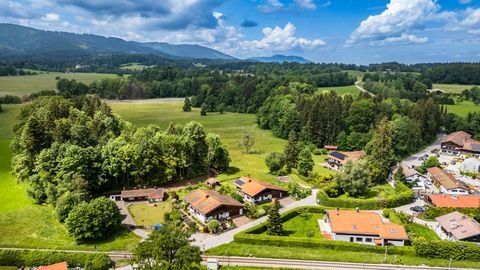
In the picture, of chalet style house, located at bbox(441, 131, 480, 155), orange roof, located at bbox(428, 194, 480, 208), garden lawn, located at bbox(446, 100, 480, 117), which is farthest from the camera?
garden lawn, located at bbox(446, 100, 480, 117)

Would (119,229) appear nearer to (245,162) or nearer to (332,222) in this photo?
(332,222)

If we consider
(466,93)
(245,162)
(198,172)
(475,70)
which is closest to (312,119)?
(245,162)

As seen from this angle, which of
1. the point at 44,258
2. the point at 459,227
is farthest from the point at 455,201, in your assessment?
the point at 44,258

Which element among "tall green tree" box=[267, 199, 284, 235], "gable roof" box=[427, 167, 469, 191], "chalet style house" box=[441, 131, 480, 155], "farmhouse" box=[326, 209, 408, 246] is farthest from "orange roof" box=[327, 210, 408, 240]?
"chalet style house" box=[441, 131, 480, 155]

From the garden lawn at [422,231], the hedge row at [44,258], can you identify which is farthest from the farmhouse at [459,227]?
the hedge row at [44,258]

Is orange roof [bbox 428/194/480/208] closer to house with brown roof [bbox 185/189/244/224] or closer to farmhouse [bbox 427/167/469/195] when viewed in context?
farmhouse [bbox 427/167/469/195]

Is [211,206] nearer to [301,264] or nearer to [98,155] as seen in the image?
[301,264]

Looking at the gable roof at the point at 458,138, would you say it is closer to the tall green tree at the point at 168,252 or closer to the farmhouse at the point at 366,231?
the farmhouse at the point at 366,231
